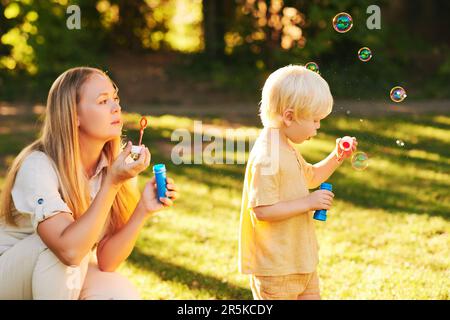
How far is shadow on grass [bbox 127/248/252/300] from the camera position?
3.49 m

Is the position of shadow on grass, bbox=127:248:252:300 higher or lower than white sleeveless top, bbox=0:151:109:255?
lower

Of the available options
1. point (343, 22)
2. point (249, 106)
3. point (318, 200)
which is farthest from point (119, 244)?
point (249, 106)

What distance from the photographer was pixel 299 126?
2.62 metres

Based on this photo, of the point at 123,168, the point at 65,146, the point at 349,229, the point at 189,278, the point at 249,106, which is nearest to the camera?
the point at 123,168

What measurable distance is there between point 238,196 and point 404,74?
15.3 ft

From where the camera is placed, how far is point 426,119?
23.2 ft

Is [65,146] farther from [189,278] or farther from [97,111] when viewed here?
[189,278]

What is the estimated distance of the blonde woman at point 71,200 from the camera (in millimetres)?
2400

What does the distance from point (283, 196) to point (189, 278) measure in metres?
1.24

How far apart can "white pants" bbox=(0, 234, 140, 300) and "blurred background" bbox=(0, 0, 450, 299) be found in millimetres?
908

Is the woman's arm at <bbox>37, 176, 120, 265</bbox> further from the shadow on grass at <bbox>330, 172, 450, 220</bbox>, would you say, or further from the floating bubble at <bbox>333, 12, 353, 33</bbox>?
the shadow on grass at <bbox>330, 172, 450, 220</bbox>

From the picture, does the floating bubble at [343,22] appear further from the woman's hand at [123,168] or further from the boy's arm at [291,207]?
the woman's hand at [123,168]

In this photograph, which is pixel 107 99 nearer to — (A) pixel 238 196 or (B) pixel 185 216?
(B) pixel 185 216

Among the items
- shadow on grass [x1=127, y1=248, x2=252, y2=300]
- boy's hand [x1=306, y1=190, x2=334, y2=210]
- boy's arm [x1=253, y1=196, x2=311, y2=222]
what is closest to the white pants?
boy's arm [x1=253, y1=196, x2=311, y2=222]
